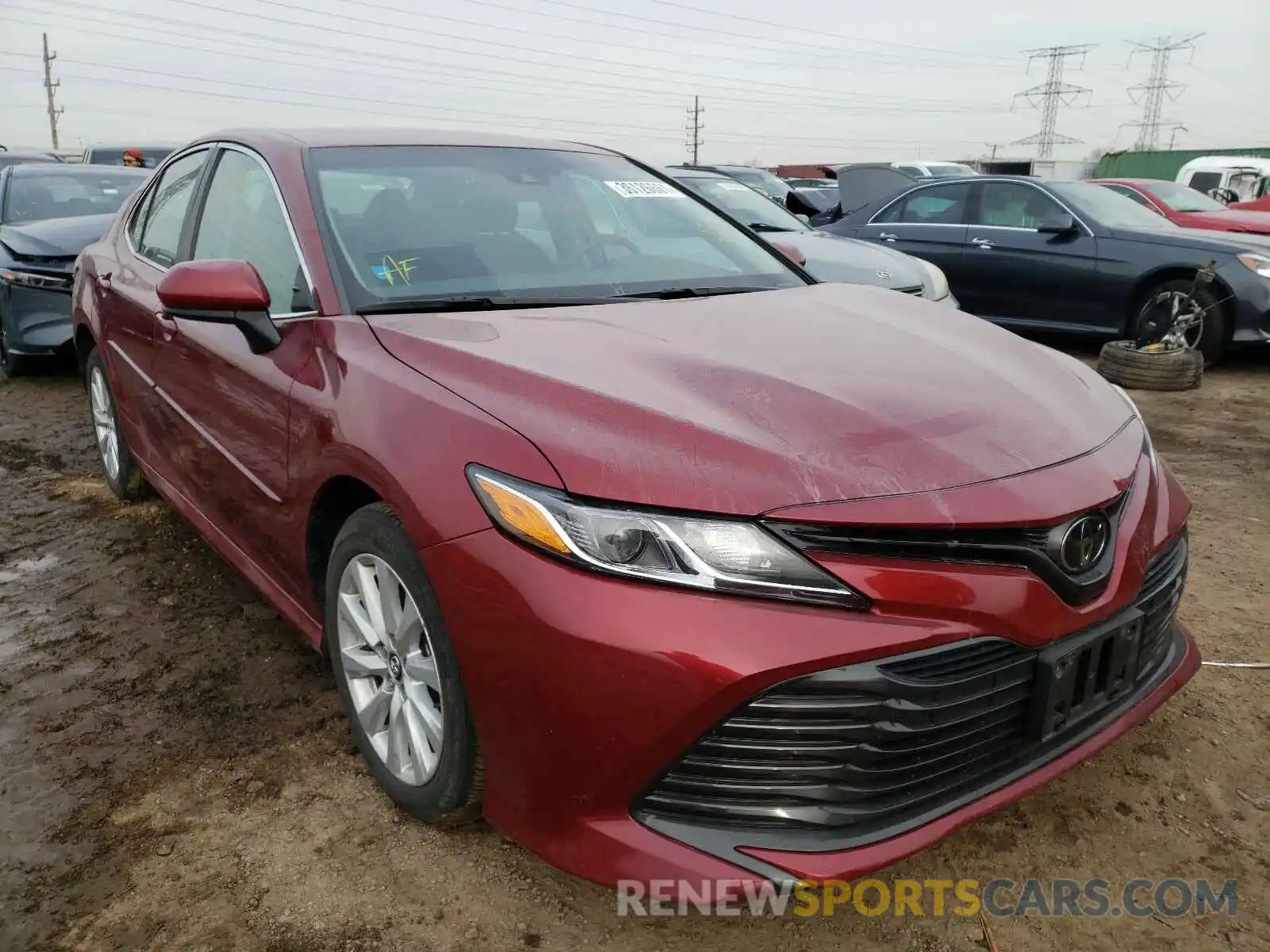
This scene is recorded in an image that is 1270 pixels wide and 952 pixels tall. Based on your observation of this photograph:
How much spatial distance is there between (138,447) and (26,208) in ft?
15.5

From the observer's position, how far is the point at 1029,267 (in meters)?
7.39

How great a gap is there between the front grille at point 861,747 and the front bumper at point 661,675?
0.6 inches

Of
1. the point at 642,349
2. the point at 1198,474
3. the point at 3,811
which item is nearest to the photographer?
the point at 642,349

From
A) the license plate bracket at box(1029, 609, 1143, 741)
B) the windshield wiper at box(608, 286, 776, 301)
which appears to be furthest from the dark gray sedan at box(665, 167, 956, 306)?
the license plate bracket at box(1029, 609, 1143, 741)

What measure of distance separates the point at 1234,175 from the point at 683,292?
53.7ft

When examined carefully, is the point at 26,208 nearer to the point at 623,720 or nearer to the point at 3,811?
the point at 3,811

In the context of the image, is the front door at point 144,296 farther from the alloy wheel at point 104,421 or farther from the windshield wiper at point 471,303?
the windshield wiper at point 471,303

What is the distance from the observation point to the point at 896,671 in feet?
4.90

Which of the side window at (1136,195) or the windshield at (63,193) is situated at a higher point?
the side window at (1136,195)

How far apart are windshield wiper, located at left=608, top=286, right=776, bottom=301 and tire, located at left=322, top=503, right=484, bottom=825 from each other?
912mm

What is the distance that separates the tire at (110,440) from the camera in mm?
3913

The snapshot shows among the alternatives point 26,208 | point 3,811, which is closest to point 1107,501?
point 3,811

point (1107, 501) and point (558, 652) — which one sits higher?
point (1107, 501)

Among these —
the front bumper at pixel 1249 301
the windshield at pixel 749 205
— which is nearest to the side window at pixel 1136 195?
the front bumper at pixel 1249 301
